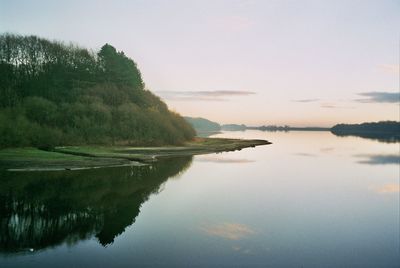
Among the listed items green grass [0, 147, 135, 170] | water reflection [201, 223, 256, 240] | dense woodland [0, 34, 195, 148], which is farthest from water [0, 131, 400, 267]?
dense woodland [0, 34, 195, 148]

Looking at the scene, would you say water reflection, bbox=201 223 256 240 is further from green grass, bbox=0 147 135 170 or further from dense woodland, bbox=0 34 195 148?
dense woodland, bbox=0 34 195 148

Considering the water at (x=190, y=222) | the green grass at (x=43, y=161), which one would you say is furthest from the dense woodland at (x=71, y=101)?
the water at (x=190, y=222)

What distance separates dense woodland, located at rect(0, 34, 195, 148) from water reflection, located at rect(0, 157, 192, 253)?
3119 cm

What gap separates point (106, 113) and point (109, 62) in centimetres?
4299

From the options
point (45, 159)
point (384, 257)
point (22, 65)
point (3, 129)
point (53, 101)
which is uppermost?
point (22, 65)

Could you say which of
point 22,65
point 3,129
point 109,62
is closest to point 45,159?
point 3,129

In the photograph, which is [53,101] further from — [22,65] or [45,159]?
[45,159]

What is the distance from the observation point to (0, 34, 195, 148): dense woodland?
81.6m

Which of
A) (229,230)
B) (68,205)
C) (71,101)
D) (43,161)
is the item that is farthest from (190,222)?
(71,101)

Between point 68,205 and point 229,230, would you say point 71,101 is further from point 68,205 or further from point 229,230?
point 229,230

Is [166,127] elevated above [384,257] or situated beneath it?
elevated above

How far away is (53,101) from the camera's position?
99375 millimetres

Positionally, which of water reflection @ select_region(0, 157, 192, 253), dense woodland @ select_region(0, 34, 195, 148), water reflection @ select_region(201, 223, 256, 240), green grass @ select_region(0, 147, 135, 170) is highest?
dense woodland @ select_region(0, 34, 195, 148)

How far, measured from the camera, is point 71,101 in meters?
102
